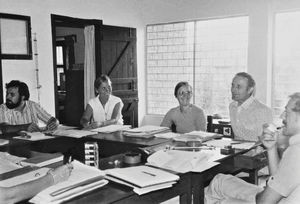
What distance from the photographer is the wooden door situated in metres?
5.81

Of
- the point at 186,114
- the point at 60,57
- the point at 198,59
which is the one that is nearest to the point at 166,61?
the point at 198,59

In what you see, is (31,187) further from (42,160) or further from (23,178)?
(42,160)

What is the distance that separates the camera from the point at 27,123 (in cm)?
375

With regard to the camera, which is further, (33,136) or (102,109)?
(102,109)

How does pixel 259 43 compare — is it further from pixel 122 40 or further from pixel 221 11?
pixel 122 40

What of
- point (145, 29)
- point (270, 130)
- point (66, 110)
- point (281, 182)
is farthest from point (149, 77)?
point (281, 182)

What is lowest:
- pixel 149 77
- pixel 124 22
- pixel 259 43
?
pixel 149 77

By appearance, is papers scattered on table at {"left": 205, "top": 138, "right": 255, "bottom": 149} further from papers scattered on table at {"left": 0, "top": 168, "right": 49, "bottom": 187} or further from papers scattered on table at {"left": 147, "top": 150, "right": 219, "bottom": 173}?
papers scattered on table at {"left": 0, "top": 168, "right": 49, "bottom": 187}

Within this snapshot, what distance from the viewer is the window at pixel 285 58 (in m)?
5.08

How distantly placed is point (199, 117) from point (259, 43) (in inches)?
83.2

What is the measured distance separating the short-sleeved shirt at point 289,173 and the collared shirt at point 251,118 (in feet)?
5.56

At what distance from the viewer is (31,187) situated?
61.2 inches

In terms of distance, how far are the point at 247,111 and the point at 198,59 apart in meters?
2.95

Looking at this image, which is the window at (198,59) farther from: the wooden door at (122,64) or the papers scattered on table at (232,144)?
the papers scattered on table at (232,144)
